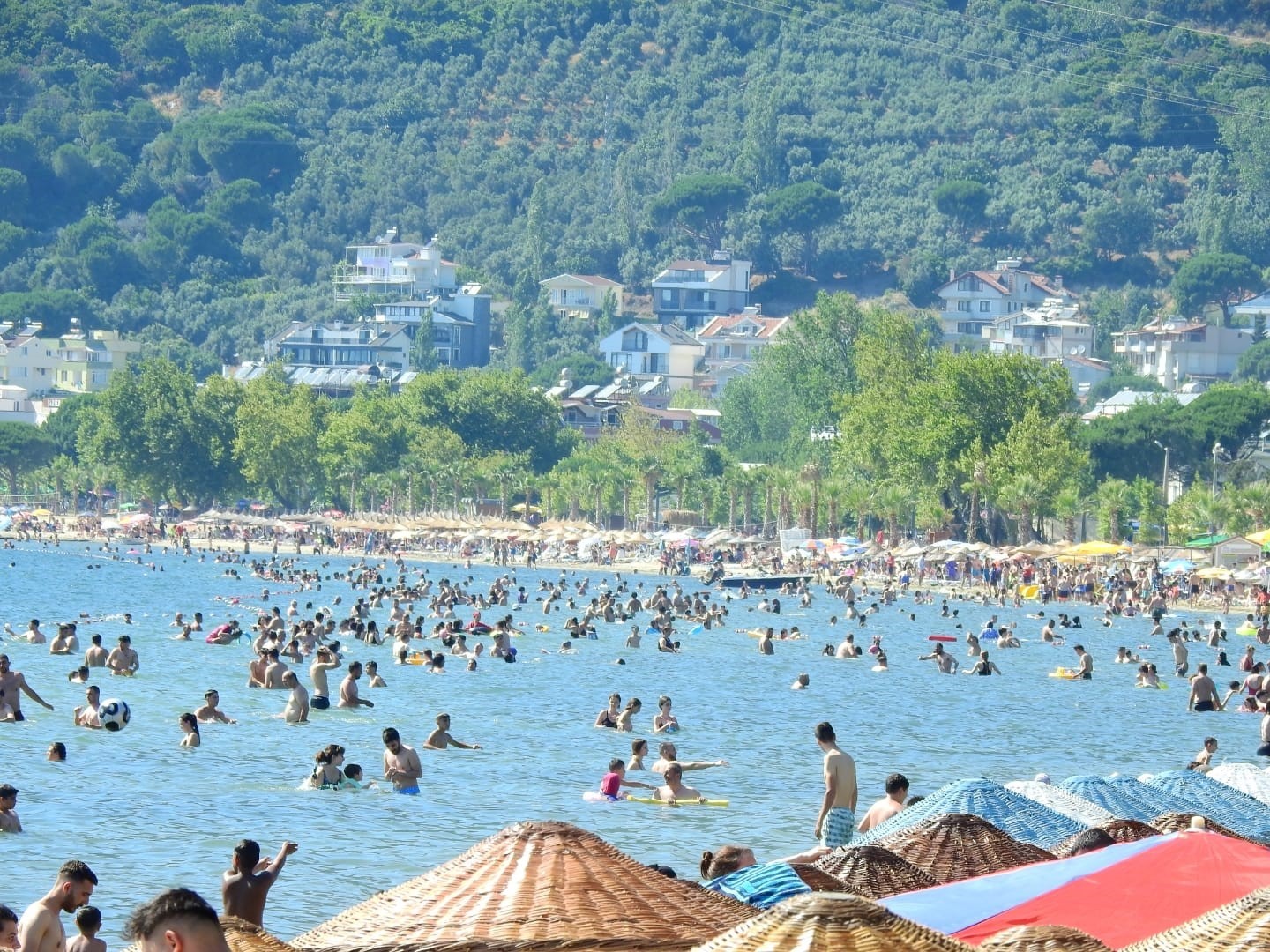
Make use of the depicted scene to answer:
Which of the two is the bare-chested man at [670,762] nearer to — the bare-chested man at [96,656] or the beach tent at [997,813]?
the beach tent at [997,813]

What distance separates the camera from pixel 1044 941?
8641 mm

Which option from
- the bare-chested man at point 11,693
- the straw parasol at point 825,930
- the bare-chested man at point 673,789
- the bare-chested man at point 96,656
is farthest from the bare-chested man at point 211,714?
the straw parasol at point 825,930

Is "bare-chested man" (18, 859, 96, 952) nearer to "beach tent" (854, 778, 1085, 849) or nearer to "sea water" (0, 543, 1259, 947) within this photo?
"sea water" (0, 543, 1259, 947)

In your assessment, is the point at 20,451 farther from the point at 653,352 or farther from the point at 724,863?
the point at 724,863

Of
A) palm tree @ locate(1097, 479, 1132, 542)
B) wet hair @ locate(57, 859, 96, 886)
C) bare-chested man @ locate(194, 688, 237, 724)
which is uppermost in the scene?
palm tree @ locate(1097, 479, 1132, 542)

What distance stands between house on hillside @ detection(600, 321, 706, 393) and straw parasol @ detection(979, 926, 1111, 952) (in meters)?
157

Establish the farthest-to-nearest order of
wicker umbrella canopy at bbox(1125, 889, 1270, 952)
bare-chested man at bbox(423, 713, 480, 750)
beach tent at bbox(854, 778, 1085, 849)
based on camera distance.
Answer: bare-chested man at bbox(423, 713, 480, 750), beach tent at bbox(854, 778, 1085, 849), wicker umbrella canopy at bbox(1125, 889, 1270, 952)

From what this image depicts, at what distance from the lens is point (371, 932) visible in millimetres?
8812

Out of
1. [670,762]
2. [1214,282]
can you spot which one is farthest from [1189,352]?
[670,762]

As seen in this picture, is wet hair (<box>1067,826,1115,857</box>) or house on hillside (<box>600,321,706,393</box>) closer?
wet hair (<box>1067,826,1115,857</box>)

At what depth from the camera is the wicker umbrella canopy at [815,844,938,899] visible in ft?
40.9

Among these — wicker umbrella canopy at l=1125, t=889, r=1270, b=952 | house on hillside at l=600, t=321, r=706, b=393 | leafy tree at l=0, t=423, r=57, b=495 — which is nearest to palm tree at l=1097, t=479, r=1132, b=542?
leafy tree at l=0, t=423, r=57, b=495

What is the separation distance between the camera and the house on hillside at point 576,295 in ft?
629

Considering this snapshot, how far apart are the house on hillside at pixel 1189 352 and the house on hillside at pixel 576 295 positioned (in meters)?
48.9
